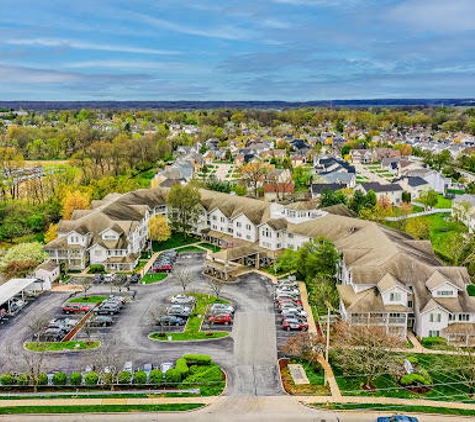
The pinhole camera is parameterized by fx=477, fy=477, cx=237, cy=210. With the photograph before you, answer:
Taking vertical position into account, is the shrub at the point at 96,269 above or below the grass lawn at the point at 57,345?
above

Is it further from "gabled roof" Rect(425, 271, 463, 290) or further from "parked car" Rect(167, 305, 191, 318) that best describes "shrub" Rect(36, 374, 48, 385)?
"gabled roof" Rect(425, 271, 463, 290)

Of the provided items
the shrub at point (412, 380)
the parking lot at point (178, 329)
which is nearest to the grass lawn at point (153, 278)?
the parking lot at point (178, 329)

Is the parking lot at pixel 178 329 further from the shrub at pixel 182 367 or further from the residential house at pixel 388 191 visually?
the residential house at pixel 388 191

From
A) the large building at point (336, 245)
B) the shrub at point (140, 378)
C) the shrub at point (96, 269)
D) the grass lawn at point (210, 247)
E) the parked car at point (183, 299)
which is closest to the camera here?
the shrub at point (140, 378)

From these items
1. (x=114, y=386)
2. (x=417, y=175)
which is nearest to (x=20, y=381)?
(x=114, y=386)

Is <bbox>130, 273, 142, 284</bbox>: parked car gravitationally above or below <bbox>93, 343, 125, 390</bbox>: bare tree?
above

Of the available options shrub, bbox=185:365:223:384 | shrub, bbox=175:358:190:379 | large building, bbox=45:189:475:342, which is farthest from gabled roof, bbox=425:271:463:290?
shrub, bbox=175:358:190:379
